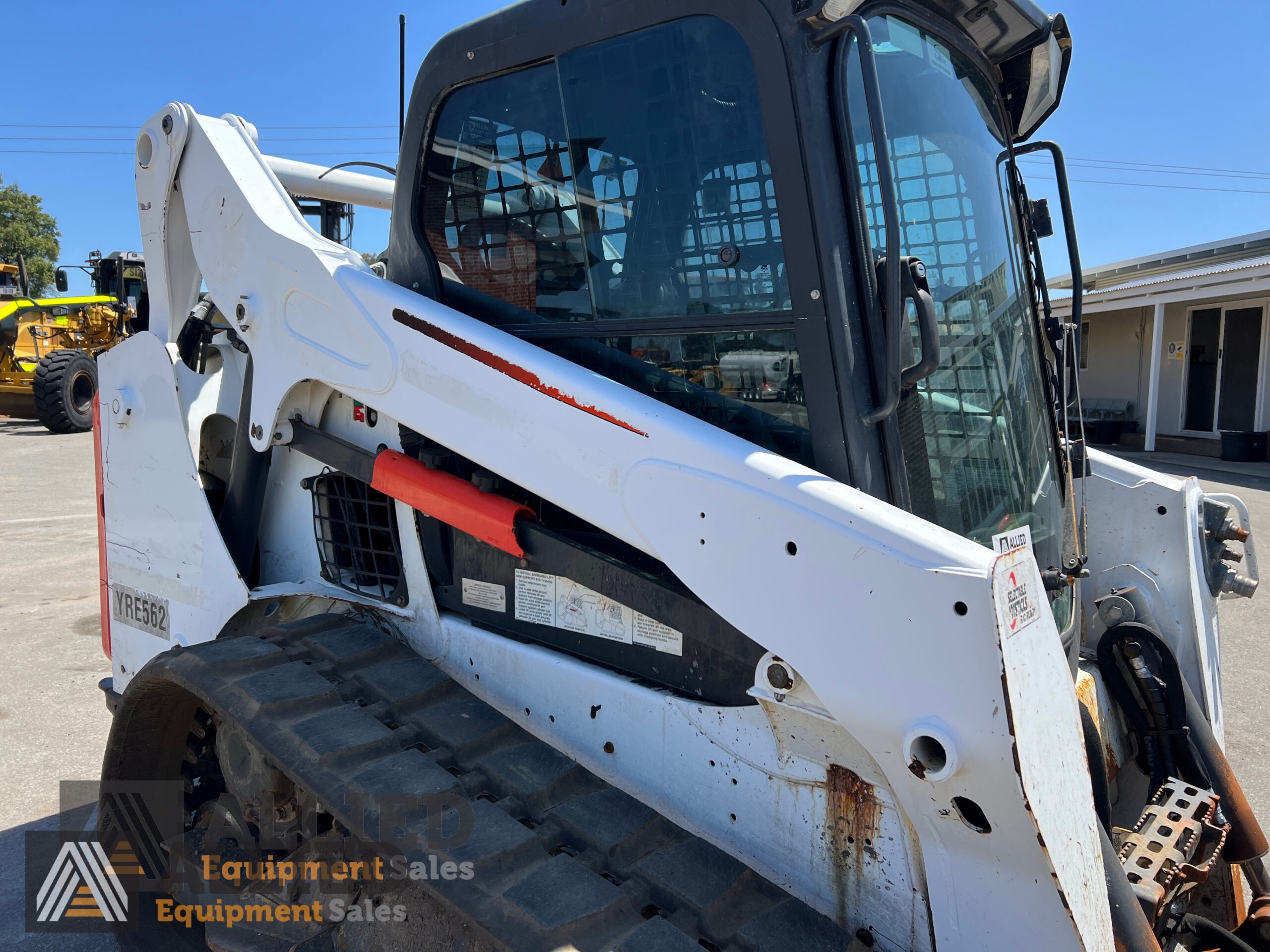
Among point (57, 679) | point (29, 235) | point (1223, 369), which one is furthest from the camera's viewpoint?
point (29, 235)

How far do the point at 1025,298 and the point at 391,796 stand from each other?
2.09m

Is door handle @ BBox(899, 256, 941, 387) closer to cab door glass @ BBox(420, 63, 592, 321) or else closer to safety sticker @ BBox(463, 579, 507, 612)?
cab door glass @ BBox(420, 63, 592, 321)

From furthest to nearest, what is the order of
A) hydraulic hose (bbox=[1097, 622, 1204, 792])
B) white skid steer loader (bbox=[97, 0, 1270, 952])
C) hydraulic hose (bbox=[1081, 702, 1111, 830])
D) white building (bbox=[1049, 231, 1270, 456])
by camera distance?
1. white building (bbox=[1049, 231, 1270, 456])
2. hydraulic hose (bbox=[1097, 622, 1204, 792])
3. hydraulic hose (bbox=[1081, 702, 1111, 830])
4. white skid steer loader (bbox=[97, 0, 1270, 952])

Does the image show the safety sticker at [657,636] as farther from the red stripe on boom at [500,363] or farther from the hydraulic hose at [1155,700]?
the hydraulic hose at [1155,700]

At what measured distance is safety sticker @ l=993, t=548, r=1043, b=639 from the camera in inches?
53.2

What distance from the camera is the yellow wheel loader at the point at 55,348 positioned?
51.6ft

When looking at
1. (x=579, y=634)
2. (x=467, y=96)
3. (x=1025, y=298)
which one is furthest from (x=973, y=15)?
(x=579, y=634)

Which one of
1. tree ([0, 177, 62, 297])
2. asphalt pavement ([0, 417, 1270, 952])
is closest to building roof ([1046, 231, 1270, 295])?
asphalt pavement ([0, 417, 1270, 952])

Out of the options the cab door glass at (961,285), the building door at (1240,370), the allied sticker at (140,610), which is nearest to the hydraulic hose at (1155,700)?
the cab door glass at (961,285)

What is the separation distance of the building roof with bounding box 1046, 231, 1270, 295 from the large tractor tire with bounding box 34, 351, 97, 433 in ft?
59.8

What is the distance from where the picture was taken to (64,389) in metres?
15.7

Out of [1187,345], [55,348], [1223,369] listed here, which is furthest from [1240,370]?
[55,348]

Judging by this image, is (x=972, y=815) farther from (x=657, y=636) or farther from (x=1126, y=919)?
(x=657, y=636)

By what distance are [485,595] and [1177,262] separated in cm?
2170
